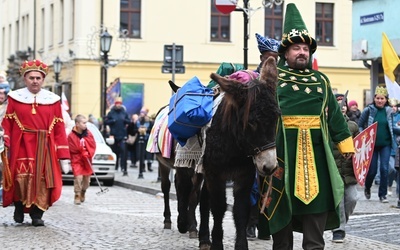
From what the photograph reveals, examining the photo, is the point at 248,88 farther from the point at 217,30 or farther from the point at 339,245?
the point at 217,30

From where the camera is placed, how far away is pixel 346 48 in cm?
4909

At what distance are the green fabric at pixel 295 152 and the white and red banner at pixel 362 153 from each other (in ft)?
10.5

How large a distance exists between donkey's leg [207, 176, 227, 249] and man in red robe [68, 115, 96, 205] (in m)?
8.71

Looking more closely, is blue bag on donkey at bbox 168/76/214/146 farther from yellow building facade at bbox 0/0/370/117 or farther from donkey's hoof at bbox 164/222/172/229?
yellow building facade at bbox 0/0/370/117

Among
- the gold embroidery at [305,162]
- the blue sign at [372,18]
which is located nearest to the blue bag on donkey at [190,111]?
the gold embroidery at [305,162]

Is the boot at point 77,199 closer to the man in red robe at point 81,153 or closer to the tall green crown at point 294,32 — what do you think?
the man in red robe at point 81,153

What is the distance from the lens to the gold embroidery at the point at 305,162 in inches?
322

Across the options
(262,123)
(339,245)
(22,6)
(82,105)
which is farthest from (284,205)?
(22,6)

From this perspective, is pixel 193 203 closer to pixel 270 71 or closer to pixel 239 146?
pixel 239 146

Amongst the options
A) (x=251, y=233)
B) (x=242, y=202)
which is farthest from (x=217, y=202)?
(x=251, y=233)

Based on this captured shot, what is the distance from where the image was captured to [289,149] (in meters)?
8.30

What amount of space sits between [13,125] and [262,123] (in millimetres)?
5281

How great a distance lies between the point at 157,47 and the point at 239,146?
38.0 m

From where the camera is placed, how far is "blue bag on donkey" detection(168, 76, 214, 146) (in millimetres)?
9688
